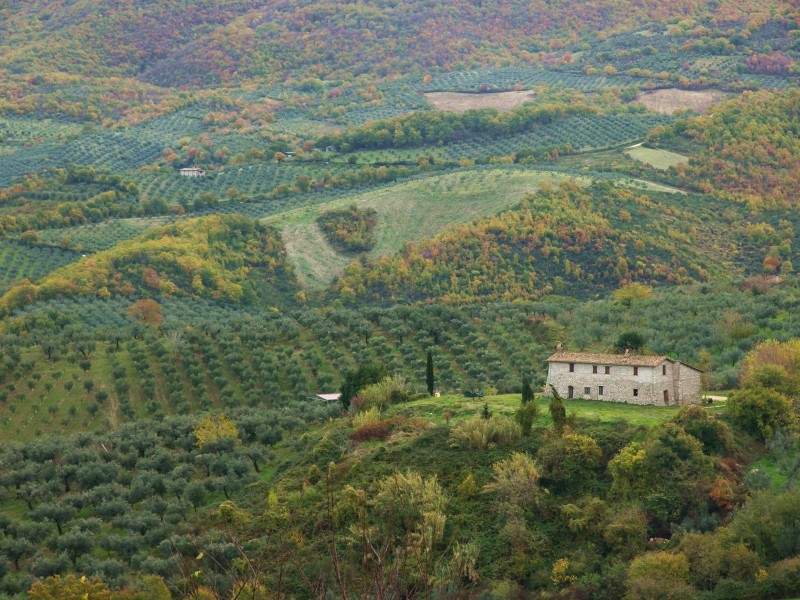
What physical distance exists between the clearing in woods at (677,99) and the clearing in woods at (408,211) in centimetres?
4491

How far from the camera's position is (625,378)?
57969 mm

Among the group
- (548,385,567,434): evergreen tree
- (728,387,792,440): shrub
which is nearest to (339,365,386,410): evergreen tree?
(548,385,567,434): evergreen tree

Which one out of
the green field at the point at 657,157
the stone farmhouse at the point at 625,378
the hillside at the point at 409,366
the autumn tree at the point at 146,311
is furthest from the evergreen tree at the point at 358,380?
the green field at the point at 657,157

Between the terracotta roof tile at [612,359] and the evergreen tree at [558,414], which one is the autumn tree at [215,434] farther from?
the evergreen tree at [558,414]

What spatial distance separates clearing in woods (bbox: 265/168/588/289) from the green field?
616 inches

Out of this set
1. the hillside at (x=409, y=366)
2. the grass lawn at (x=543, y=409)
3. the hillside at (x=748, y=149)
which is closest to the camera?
the hillside at (x=409, y=366)

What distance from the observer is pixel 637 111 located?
17262 centimetres

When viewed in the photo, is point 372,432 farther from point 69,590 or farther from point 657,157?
point 657,157

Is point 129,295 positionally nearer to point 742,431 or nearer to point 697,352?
point 697,352

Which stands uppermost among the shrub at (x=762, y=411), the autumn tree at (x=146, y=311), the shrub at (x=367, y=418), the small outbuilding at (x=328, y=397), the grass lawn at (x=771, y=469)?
the shrub at (x=762, y=411)

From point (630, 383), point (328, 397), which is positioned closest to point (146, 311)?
point (328, 397)

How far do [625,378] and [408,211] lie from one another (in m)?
75.9

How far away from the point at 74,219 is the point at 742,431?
9188 cm

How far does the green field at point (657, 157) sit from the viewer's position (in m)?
143
